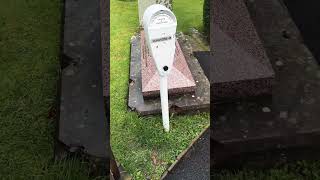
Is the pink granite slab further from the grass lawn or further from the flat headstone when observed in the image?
the flat headstone

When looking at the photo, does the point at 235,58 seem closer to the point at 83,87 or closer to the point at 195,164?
the point at 195,164

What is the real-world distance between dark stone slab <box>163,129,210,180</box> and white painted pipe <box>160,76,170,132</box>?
27cm

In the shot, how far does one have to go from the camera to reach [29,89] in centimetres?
552

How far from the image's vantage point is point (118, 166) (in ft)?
13.8

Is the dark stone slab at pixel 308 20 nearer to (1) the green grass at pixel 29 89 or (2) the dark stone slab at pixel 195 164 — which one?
(2) the dark stone slab at pixel 195 164

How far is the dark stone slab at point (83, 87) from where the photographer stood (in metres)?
4.72

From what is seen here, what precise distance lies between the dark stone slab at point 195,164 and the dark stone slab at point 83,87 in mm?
663

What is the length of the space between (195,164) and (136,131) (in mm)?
535

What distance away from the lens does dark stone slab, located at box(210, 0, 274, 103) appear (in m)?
4.72

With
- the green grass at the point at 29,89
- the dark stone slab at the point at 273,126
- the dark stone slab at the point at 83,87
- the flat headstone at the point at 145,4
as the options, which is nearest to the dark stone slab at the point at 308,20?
the dark stone slab at the point at 273,126

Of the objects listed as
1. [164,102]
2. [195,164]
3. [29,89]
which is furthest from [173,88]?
[29,89]

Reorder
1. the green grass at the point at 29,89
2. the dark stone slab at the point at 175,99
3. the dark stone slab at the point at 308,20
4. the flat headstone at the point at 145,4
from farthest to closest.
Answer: the dark stone slab at the point at 308,20
the flat headstone at the point at 145,4
the green grass at the point at 29,89
the dark stone slab at the point at 175,99

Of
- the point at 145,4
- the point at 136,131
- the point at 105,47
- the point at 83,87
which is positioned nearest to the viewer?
the point at 136,131

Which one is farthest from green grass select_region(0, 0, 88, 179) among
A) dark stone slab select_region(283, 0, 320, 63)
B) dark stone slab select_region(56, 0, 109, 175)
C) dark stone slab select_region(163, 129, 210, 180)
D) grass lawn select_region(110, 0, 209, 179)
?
dark stone slab select_region(283, 0, 320, 63)
